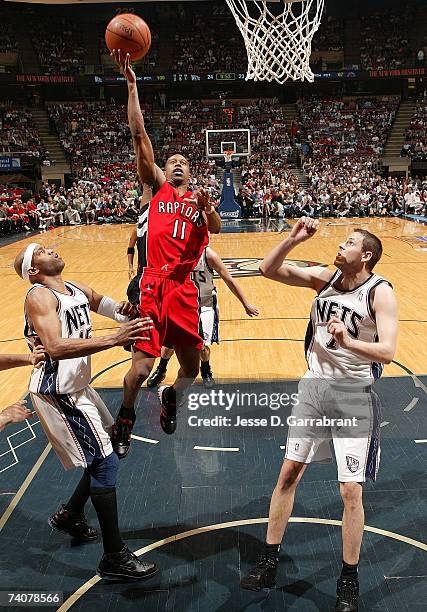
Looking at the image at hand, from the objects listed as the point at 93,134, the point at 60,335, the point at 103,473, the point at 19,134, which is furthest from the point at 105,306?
the point at 93,134

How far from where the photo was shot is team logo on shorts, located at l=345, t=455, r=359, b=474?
2.88 meters

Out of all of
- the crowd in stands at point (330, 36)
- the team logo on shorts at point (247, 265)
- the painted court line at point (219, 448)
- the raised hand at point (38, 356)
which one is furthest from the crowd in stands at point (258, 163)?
the raised hand at point (38, 356)

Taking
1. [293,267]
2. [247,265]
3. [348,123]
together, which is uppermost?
[348,123]

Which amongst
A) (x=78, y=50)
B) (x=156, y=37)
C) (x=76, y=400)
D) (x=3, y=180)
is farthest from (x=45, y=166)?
(x=76, y=400)

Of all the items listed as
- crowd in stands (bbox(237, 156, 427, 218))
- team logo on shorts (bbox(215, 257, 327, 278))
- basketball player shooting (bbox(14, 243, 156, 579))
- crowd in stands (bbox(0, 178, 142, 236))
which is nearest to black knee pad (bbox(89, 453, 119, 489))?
Answer: basketball player shooting (bbox(14, 243, 156, 579))

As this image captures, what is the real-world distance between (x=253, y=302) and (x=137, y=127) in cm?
590

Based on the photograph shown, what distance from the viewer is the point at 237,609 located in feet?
9.57

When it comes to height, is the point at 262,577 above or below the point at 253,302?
above

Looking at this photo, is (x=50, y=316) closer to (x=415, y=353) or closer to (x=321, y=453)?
(x=321, y=453)

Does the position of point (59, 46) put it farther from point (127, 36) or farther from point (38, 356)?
point (38, 356)

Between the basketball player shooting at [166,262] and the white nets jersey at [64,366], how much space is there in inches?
22.2

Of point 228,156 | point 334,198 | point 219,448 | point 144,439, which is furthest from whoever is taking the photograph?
point 228,156

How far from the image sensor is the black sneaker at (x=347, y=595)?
281 cm

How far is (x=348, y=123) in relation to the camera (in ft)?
104
